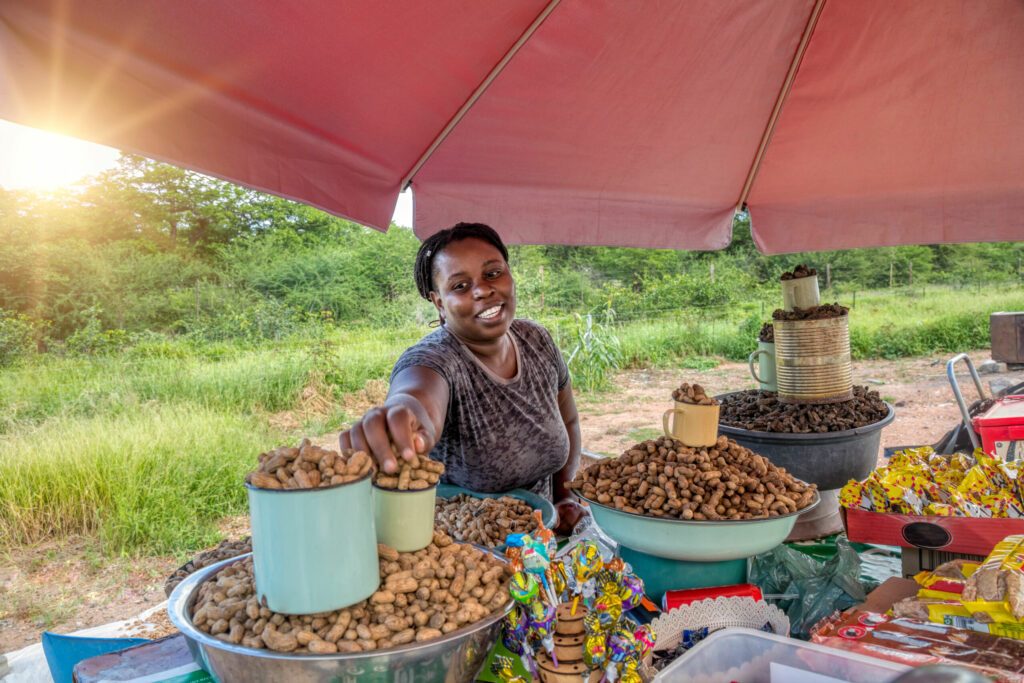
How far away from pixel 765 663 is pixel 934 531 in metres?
0.68

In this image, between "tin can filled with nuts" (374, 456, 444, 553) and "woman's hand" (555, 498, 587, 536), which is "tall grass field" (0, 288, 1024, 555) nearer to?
"woman's hand" (555, 498, 587, 536)

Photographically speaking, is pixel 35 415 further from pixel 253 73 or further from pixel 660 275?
pixel 660 275

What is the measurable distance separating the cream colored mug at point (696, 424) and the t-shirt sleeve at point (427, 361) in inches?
30.5

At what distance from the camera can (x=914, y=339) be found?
11664 mm

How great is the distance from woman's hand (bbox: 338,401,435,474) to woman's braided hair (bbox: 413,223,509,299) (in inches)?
42.7

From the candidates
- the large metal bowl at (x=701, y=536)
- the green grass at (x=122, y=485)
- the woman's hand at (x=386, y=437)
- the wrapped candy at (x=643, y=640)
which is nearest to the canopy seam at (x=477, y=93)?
the woman's hand at (x=386, y=437)

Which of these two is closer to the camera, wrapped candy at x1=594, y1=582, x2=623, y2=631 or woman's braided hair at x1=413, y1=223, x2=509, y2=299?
wrapped candy at x1=594, y1=582, x2=623, y2=631

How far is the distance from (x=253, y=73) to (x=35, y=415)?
7.47m

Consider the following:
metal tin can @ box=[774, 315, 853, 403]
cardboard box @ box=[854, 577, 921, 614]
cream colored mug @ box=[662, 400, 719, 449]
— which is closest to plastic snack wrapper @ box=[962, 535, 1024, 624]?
cardboard box @ box=[854, 577, 921, 614]

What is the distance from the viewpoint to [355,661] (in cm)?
84

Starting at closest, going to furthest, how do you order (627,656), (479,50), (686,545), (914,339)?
(627,656), (686,545), (479,50), (914,339)

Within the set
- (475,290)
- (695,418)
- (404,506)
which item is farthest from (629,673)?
(475,290)

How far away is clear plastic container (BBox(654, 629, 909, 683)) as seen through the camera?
0.90m

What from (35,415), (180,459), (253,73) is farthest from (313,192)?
(35,415)
